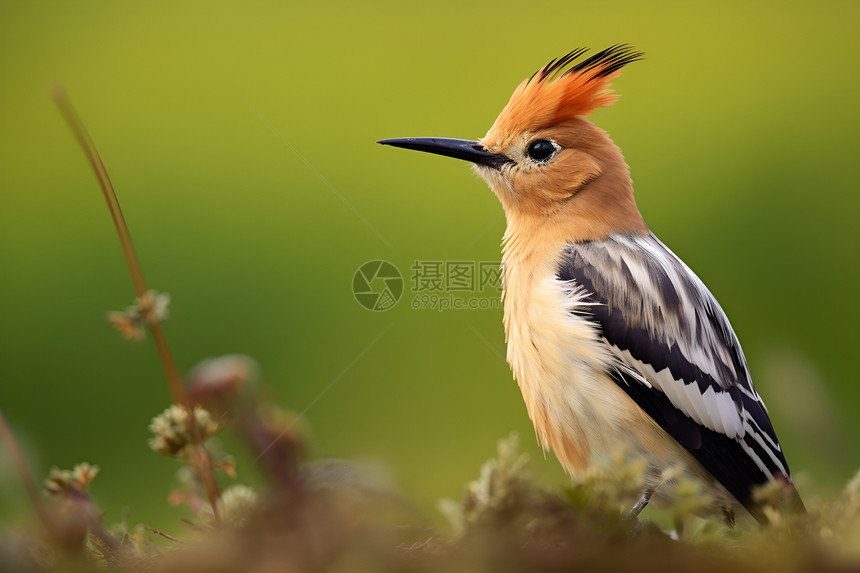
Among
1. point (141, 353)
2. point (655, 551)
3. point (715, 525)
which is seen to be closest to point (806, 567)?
point (655, 551)

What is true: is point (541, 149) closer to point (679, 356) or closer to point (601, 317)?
point (601, 317)

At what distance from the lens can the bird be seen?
6.79ft

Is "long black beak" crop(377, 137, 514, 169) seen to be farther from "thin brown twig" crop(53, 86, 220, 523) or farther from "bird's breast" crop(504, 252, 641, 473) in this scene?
"thin brown twig" crop(53, 86, 220, 523)

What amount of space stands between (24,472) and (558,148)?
1997mm

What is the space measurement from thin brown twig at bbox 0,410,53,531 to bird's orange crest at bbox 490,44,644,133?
75.5 inches

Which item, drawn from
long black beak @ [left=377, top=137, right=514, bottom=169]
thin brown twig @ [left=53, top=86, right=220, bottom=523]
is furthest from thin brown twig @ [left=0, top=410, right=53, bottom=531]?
long black beak @ [left=377, top=137, right=514, bottom=169]

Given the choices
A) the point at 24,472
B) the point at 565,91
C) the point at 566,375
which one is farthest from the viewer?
the point at 565,91

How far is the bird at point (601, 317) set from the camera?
207 cm

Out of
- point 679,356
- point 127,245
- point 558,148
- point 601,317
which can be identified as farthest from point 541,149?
point 127,245

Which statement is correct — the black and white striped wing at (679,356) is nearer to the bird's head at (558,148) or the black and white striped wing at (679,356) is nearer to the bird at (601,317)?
the bird at (601,317)

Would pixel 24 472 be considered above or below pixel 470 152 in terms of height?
below

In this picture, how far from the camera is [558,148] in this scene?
102 inches

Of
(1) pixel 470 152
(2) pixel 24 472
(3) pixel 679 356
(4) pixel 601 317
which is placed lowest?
(3) pixel 679 356

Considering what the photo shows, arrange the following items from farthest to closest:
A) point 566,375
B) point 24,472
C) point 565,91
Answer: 1. point 565,91
2. point 566,375
3. point 24,472
